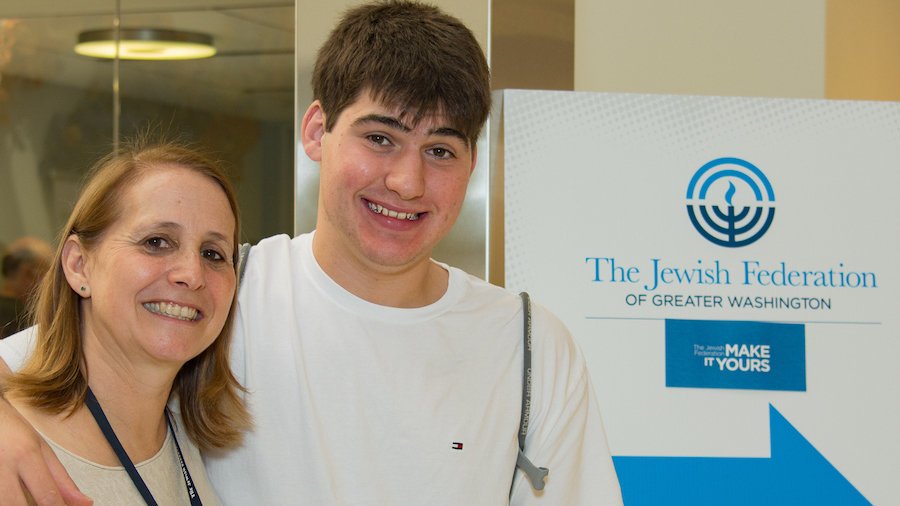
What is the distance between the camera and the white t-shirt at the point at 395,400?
5.81 feet

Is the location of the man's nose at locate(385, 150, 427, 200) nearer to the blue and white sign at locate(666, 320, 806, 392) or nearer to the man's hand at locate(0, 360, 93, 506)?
the man's hand at locate(0, 360, 93, 506)

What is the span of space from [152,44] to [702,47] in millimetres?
1972

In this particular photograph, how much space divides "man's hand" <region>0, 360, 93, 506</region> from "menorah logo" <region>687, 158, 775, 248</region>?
194 centimetres

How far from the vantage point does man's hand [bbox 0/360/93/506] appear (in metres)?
1.30

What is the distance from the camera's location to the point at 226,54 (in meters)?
3.90

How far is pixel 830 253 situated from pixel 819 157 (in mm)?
262

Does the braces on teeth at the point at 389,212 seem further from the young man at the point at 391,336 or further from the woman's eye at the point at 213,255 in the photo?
the woman's eye at the point at 213,255

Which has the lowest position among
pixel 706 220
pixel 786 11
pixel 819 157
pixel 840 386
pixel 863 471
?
pixel 863 471

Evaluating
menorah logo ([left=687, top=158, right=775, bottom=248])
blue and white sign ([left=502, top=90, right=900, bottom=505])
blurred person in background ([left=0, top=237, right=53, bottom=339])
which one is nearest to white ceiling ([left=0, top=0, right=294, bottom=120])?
blurred person in background ([left=0, top=237, right=53, bottom=339])

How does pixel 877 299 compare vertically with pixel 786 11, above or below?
below

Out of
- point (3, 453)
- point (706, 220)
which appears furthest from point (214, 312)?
point (706, 220)

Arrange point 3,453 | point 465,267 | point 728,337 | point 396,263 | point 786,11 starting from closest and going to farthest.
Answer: point 3,453 → point 396,263 → point 728,337 → point 465,267 → point 786,11

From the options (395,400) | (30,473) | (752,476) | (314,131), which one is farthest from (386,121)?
(752,476)

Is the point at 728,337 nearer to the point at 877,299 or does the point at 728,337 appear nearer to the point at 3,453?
the point at 877,299
